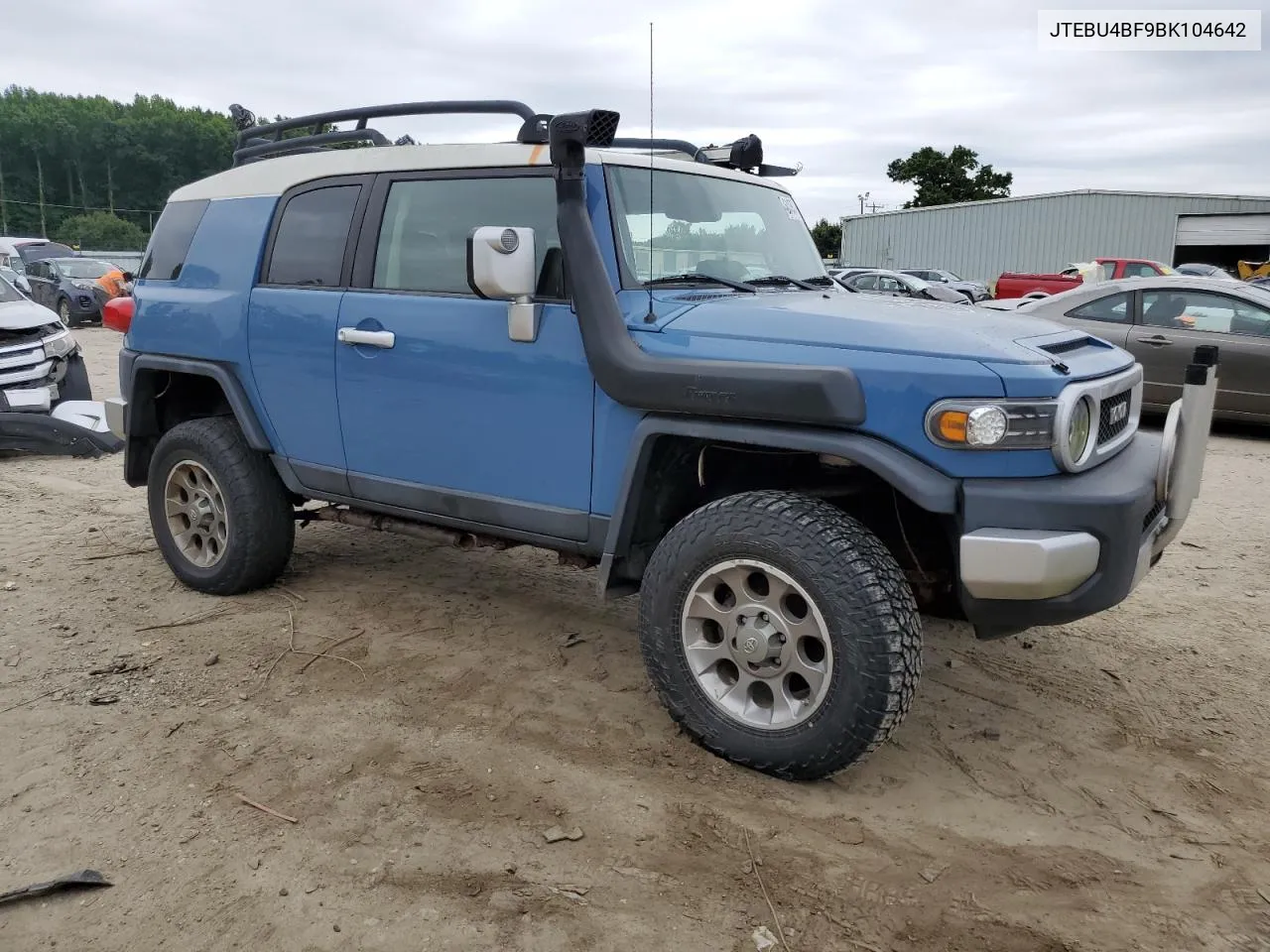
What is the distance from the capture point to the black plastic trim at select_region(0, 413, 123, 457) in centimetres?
828

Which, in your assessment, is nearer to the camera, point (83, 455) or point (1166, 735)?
point (1166, 735)

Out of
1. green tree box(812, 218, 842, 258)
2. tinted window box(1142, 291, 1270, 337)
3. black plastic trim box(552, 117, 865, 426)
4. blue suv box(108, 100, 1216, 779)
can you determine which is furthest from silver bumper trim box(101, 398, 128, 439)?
green tree box(812, 218, 842, 258)

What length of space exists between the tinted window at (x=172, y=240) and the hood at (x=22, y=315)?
4687mm

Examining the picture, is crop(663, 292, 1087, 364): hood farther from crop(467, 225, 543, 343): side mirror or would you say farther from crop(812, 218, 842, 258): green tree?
crop(812, 218, 842, 258): green tree

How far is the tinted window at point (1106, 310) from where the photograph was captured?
9.57 m

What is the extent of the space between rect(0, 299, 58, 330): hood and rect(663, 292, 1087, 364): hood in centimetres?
776

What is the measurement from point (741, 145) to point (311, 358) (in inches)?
85.7

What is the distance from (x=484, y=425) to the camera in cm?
379

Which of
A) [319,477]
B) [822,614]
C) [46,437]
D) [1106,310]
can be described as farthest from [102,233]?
[822,614]

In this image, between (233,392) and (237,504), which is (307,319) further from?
(237,504)

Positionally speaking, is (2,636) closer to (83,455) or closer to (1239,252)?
(83,455)

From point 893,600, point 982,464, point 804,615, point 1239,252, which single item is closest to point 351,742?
point 804,615

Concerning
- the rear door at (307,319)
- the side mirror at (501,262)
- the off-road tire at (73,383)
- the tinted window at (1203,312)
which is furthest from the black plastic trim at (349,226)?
the tinted window at (1203,312)

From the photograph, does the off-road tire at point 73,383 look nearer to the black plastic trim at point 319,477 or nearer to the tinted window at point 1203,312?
the black plastic trim at point 319,477
